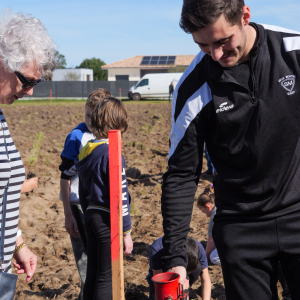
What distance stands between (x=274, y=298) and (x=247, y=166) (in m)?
0.68

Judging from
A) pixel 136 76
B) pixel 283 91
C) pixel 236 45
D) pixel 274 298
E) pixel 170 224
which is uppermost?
pixel 136 76

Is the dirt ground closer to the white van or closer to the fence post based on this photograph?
the fence post

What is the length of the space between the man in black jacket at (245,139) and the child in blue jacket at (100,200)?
814 millimetres

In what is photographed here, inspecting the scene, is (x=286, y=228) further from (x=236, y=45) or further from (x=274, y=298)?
(x=236, y=45)

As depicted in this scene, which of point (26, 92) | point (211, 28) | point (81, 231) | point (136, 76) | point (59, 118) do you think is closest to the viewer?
point (211, 28)

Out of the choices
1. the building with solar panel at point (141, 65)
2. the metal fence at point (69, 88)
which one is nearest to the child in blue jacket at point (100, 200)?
the metal fence at point (69, 88)

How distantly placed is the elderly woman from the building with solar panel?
4689 centimetres

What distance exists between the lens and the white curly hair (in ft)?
5.80

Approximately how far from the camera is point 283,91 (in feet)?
5.67

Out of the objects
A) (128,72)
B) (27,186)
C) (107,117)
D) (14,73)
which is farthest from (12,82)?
(128,72)

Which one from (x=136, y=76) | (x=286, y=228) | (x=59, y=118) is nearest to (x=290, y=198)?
(x=286, y=228)

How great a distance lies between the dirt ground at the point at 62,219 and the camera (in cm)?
371

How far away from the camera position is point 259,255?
1766mm

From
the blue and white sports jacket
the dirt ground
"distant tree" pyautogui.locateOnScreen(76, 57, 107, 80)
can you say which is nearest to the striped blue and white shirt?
the blue and white sports jacket
